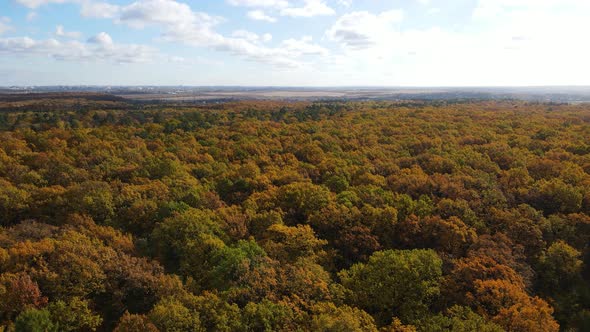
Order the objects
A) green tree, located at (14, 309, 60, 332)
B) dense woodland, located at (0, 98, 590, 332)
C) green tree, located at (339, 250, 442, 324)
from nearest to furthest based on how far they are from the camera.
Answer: green tree, located at (14, 309, 60, 332) → dense woodland, located at (0, 98, 590, 332) → green tree, located at (339, 250, 442, 324)

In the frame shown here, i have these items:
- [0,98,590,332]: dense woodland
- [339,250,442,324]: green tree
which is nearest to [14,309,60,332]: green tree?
[0,98,590,332]: dense woodland

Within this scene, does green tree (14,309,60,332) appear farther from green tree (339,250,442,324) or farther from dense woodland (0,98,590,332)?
green tree (339,250,442,324)

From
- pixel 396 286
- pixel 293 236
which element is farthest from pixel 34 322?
pixel 396 286

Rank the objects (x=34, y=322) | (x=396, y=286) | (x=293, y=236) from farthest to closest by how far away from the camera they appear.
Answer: (x=293, y=236)
(x=396, y=286)
(x=34, y=322)

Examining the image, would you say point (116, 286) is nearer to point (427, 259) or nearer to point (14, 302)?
point (14, 302)

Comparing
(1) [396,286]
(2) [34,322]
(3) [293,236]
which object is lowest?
(1) [396,286]

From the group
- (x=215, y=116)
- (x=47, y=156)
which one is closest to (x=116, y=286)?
(x=47, y=156)

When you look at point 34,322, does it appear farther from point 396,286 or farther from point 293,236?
point 396,286

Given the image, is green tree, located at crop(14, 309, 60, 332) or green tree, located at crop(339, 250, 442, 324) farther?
green tree, located at crop(339, 250, 442, 324)

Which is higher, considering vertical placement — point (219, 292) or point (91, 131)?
point (91, 131)
